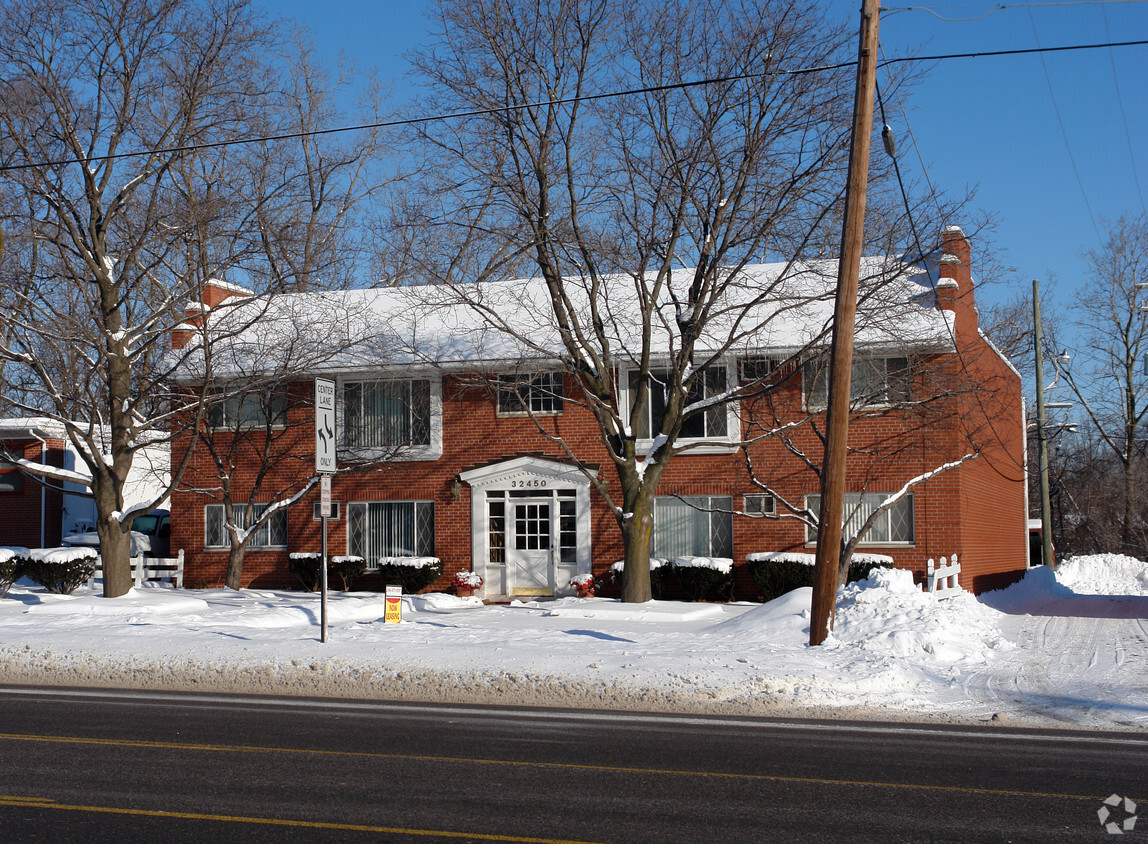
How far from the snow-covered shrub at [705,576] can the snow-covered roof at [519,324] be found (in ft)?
14.8

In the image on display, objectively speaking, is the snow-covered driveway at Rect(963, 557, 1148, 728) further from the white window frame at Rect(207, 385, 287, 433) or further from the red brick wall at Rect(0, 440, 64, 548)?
the red brick wall at Rect(0, 440, 64, 548)

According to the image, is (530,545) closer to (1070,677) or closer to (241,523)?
(241,523)

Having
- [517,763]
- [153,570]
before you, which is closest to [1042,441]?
[153,570]

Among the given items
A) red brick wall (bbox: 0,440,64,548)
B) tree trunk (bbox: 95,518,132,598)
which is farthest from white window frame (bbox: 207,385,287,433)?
red brick wall (bbox: 0,440,64,548)

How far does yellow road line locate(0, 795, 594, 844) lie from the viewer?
637 cm

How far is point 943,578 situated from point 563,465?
8.44 m

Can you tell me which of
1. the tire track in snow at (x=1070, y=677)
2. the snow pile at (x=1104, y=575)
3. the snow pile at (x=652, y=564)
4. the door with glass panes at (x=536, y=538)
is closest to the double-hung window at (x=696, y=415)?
the door with glass panes at (x=536, y=538)

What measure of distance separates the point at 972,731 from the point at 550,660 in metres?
5.47

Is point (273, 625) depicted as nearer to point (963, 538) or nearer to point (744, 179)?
point (744, 179)

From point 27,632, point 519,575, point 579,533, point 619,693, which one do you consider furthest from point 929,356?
point 27,632

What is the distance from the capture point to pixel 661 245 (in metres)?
20.6

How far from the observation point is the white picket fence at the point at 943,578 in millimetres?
20906

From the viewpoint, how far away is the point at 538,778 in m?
8.13

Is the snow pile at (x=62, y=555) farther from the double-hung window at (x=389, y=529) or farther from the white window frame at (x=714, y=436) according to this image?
the white window frame at (x=714, y=436)
